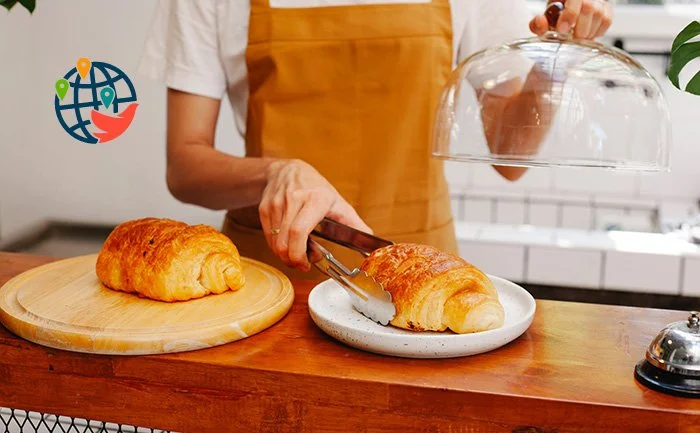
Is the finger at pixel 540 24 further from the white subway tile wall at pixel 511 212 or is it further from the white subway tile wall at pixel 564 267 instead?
the white subway tile wall at pixel 511 212

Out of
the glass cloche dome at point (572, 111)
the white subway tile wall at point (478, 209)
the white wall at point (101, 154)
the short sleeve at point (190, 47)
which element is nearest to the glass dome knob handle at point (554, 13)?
the glass cloche dome at point (572, 111)

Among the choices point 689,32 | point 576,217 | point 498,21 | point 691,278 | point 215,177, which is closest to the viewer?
point 689,32

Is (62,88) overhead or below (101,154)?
overhead

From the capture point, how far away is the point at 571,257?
7.66 feet

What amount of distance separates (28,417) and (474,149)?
66cm

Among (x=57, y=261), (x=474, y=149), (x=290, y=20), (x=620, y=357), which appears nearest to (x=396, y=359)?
(x=620, y=357)

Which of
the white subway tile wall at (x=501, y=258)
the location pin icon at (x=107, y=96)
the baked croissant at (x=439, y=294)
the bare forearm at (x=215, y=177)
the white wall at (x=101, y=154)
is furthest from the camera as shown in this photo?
the white subway tile wall at (x=501, y=258)

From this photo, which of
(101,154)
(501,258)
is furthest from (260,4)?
(501,258)

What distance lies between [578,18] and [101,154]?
1.66 metres

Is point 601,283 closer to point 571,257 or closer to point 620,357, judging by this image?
point 571,257

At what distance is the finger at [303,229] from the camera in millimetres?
1033

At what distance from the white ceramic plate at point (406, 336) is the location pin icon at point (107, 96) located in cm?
34

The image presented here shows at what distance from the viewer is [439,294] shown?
2.77 feet

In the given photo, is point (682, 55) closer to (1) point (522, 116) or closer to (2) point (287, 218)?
(1) point (522, 116)
